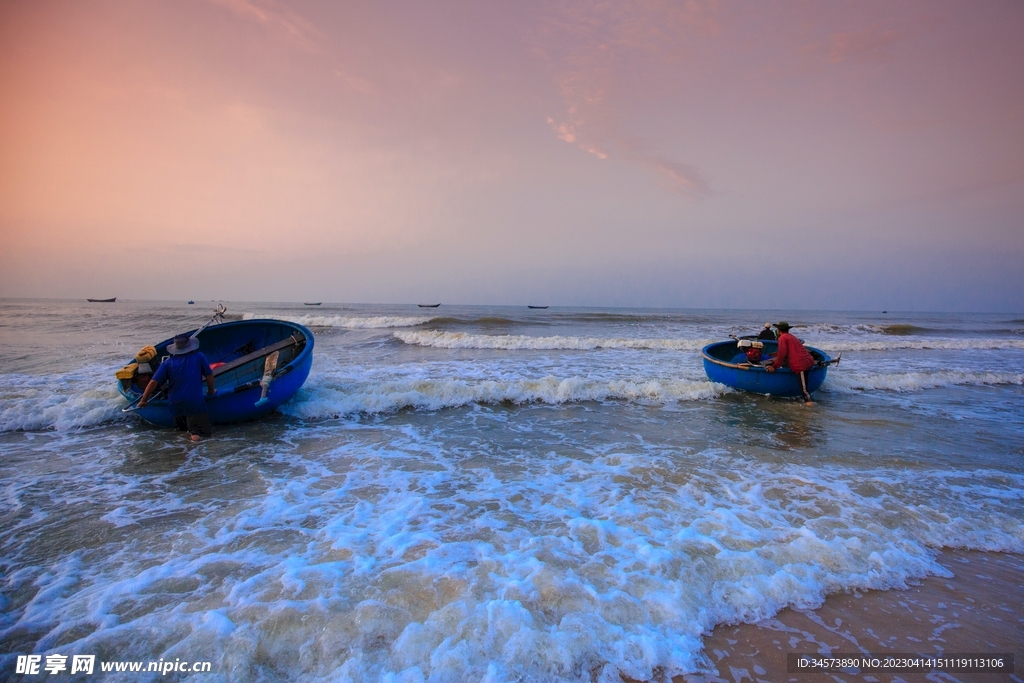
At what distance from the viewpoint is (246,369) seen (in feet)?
29.5

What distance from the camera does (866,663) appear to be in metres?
2.51

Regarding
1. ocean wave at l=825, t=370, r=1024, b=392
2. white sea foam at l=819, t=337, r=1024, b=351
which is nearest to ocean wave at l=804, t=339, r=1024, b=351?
white sea foam at l=819, t=337, r=1024, b=351

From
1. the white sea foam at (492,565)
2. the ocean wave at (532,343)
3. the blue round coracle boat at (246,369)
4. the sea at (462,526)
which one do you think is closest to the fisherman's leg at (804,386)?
the sea at (462,526)

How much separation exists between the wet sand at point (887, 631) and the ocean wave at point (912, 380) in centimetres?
972

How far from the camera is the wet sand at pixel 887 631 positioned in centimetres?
243

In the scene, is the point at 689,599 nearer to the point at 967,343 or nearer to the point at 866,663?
the point at 866,663

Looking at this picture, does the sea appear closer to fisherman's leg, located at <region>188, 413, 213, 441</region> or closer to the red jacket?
fisherman's leg, located at <region>188, 413, 213, 441</region>

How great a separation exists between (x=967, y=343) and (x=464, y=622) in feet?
109

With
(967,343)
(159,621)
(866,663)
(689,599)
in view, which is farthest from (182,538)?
(967,343)

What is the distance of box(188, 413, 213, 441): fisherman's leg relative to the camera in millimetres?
6535

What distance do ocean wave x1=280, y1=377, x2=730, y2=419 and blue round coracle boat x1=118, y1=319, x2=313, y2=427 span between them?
87 cm

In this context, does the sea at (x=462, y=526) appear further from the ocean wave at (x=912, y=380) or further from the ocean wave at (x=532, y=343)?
the ocean wave at (x=532, y=343)

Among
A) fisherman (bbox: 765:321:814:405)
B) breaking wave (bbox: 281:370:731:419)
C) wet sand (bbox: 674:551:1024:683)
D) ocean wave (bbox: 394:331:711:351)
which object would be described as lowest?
wet sand (bbox: 674:551:1024:683)

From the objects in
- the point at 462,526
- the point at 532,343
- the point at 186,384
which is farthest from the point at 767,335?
the point at 186,384
